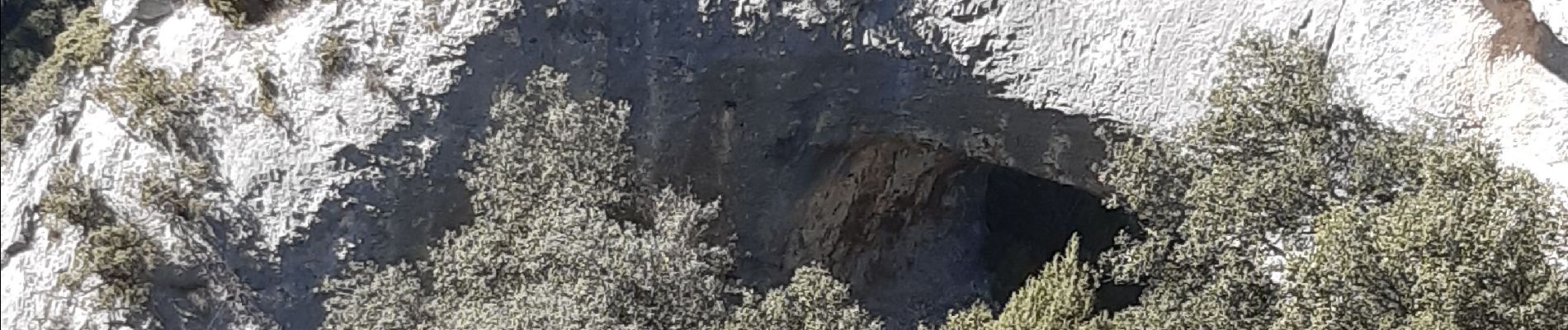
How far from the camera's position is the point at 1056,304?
23.8 feet

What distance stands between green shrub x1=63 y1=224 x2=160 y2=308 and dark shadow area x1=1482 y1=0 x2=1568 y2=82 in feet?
28.5

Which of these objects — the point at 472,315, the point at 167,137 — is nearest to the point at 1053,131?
the point at 472,315

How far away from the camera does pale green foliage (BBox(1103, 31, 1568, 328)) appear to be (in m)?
5.78

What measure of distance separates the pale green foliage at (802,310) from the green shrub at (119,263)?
4.23 meters

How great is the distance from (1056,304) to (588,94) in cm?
339

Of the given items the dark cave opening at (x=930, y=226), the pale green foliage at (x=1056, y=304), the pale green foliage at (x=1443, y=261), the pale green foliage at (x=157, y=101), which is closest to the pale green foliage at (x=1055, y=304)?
the pale green foliage at (x=1056, y=304)

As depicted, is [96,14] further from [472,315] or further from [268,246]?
[472,315]

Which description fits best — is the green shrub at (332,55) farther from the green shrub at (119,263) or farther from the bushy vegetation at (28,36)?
the bushy vegetation at (28,36)

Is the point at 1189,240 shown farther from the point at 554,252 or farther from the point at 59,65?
the point at 59,65

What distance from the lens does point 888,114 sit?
9.54 meters

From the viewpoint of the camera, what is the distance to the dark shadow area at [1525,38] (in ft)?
23.9

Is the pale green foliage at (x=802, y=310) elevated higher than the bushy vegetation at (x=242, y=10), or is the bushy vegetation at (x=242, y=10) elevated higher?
the bushy vegetation at (x=242, y=10)

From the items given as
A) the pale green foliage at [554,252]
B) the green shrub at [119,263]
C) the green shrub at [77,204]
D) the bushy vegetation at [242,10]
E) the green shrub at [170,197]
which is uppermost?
the bushy vegetation at [242,10]

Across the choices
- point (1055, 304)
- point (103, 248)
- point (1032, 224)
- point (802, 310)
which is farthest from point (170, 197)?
point (1032, 224)
